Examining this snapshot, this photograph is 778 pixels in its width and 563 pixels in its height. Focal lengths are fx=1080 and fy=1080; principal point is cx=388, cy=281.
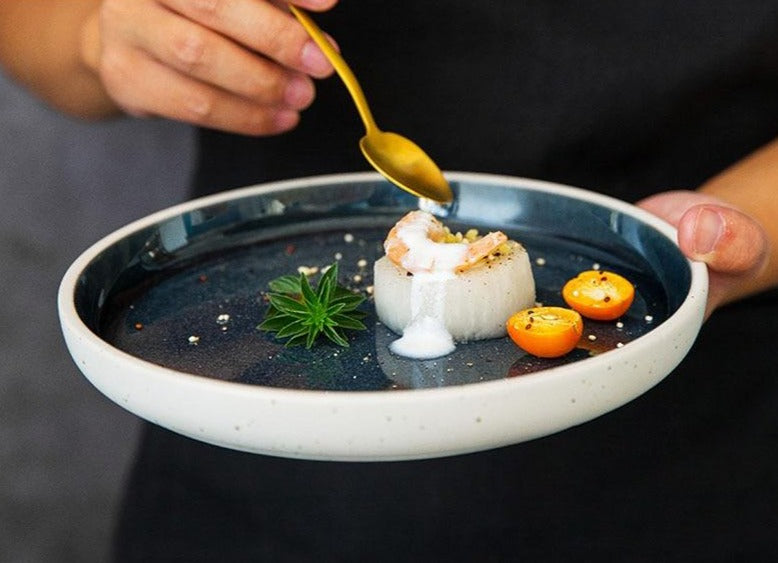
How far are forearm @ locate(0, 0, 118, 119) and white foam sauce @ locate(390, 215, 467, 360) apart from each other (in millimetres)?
684

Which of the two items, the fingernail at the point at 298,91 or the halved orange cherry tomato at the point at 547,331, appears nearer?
the halved orange cherry tomato at the point at 547,331

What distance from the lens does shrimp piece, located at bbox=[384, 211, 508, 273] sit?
42.9 inches

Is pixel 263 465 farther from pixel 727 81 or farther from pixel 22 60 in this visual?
pixel 727 81

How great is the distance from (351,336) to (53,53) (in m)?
0.82

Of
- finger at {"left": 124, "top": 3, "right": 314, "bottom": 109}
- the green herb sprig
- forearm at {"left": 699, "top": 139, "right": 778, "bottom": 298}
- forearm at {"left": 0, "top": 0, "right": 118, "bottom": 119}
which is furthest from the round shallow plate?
forearm at {"left": 0, "top": 0, "right": 118, "bottom": 119}

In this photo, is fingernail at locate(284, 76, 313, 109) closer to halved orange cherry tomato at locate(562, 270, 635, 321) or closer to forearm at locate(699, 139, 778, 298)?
halved orange cherry tomato at locate(562, 270, 635, 321)

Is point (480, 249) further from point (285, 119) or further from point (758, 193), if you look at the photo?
point (758, 193)

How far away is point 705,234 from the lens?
1.06m

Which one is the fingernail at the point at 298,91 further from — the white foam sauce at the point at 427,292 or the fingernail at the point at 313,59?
the white foam sauce at the point at 427,292

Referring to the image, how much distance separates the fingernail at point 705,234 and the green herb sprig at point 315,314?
339 millimetres

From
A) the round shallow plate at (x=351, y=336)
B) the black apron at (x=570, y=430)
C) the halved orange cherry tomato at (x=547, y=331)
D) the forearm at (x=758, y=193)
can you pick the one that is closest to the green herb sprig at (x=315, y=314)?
the round shallow plate at (x=351, y=336)

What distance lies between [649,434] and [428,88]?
59 cm

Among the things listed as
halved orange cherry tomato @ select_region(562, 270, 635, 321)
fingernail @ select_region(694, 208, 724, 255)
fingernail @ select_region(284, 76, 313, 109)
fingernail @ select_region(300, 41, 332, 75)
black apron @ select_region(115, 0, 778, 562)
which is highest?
fingernail @ select_region(300, 41, 332, 75)

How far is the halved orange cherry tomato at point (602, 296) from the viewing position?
106 cm
